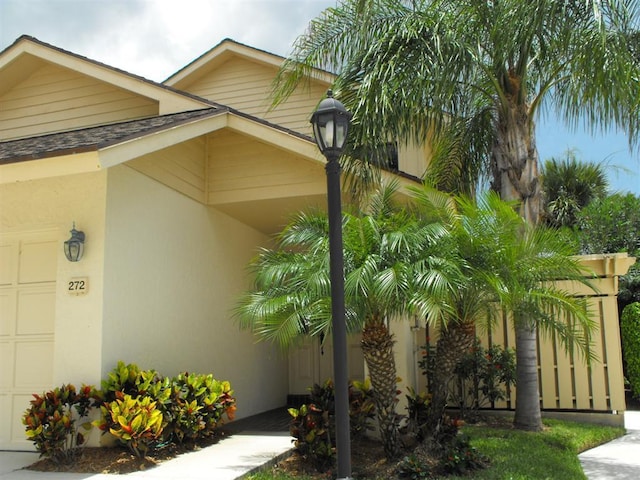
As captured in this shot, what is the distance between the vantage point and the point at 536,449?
7312 millimetres

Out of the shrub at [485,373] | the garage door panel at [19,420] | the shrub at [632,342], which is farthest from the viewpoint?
the shrub at [632,342]

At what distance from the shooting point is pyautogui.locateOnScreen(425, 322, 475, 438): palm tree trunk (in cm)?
665

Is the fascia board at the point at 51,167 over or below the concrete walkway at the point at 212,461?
over

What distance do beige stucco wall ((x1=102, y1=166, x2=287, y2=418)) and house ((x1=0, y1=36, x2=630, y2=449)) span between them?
0.03 metres

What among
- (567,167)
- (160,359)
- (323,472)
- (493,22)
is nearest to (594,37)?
(493,22)

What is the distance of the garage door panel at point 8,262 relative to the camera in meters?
7.89

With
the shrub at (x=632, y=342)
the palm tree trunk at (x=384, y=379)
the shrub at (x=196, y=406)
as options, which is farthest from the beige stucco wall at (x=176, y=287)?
the shrub at (x=632, y=342)

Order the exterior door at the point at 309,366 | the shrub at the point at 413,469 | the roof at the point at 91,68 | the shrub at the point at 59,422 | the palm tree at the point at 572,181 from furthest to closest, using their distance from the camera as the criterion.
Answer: the palm tree at the point at 572,181 → the exterior door at the point at 309,366 → the roof at the point at 91,68 → the shrub at the point at 59,422 → the shrub at the point at 413,469

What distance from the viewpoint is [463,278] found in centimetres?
577

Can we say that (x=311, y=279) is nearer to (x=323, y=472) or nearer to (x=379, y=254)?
(x=379, y=254)

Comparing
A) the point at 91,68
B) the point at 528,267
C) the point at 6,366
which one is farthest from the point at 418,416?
the point at 91,68

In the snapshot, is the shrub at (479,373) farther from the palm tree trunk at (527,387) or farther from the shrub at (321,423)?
the shrub at (321,423)

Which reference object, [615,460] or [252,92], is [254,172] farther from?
[615,460]

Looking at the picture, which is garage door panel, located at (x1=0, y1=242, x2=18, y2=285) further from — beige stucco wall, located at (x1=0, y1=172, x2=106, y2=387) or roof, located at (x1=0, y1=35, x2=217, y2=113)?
roof, located at (x1=0, y1=35, x2=217, y2=113)
